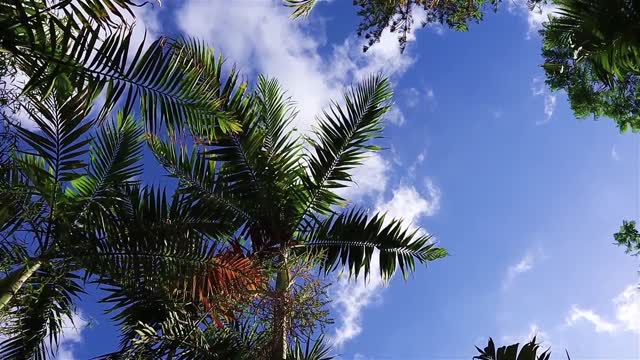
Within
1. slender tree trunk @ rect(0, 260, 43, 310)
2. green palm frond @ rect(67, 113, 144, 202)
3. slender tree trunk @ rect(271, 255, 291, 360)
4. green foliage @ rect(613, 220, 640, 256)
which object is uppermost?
green foliage @ rect(613, 220, 640, 256)

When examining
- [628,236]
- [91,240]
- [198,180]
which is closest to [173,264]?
[91,240]

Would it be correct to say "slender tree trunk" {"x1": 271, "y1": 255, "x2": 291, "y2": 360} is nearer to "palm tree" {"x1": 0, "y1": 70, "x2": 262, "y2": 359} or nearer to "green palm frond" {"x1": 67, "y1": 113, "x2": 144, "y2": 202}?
"palm tree" {"x1": 0, "y1": 70, "x2": 262, "y2": 359}

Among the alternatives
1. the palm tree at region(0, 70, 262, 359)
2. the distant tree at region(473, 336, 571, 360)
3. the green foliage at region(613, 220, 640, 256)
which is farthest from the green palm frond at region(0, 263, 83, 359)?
the green foliage at region(613, 220, 640, 256)

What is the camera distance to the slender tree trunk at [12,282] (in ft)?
14.1

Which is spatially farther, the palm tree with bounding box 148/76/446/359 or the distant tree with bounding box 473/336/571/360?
the palm tree with bounding box 148/76/446/359

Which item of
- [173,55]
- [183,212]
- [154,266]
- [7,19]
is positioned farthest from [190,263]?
[7,19]

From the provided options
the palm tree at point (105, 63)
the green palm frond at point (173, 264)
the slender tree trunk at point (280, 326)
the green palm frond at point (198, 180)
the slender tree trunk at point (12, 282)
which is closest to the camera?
the palm tree at point (105, 63)

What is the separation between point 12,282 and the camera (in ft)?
14.5

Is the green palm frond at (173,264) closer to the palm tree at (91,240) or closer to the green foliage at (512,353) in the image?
the palm tree at (91,240)

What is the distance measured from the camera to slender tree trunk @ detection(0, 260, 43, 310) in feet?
14.1

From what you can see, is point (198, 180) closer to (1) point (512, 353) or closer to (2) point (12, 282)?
(2) point (12, 282)

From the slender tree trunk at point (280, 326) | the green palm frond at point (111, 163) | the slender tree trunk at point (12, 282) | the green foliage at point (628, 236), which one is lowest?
the slender tree trunk at point (12, 282)

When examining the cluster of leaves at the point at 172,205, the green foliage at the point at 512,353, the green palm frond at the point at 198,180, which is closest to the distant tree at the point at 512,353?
the green foliage at the point at 512,353

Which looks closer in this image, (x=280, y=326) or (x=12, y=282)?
(x=12, y=282)
